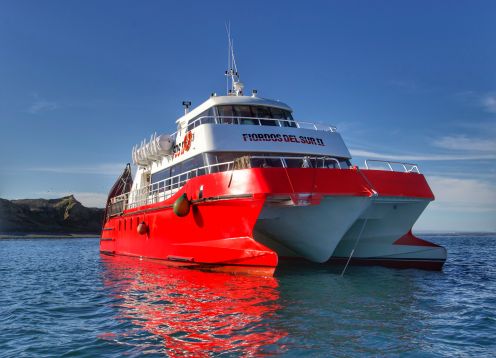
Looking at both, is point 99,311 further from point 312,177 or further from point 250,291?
point 312,177

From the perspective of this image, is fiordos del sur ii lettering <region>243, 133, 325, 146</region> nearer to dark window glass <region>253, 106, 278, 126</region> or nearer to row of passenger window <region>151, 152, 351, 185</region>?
row of passenger window <region>151, 152, 351, 185</region>

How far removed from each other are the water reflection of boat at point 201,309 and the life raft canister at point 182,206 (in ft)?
5.42

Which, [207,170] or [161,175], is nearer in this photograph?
[207,170]

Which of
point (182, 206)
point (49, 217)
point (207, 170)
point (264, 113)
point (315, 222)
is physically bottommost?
point (315, 222)

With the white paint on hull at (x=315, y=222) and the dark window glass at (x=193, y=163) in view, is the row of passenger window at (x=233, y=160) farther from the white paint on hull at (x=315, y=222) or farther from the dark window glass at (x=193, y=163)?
the white paint on hull at (x=315, y=222)

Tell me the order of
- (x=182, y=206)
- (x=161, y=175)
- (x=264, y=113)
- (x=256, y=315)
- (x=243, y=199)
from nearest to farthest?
(x=256, y=315)
(x=243, y=199)
(x=182, y=206)
(x=264, y=113)
(x=161, y=175)

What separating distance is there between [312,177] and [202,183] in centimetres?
309

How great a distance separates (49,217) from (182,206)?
235ft

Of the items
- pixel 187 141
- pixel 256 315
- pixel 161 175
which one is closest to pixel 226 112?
pixel 187 141

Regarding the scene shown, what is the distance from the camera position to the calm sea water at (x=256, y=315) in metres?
5.86

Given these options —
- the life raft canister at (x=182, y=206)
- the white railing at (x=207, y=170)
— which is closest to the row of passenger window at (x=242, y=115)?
the white railing at (x=207, y=170)

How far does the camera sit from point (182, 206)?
12.6 metres

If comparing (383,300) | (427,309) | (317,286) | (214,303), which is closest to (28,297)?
(214,303)

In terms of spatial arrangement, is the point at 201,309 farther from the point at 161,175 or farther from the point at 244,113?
the point at 161,175
